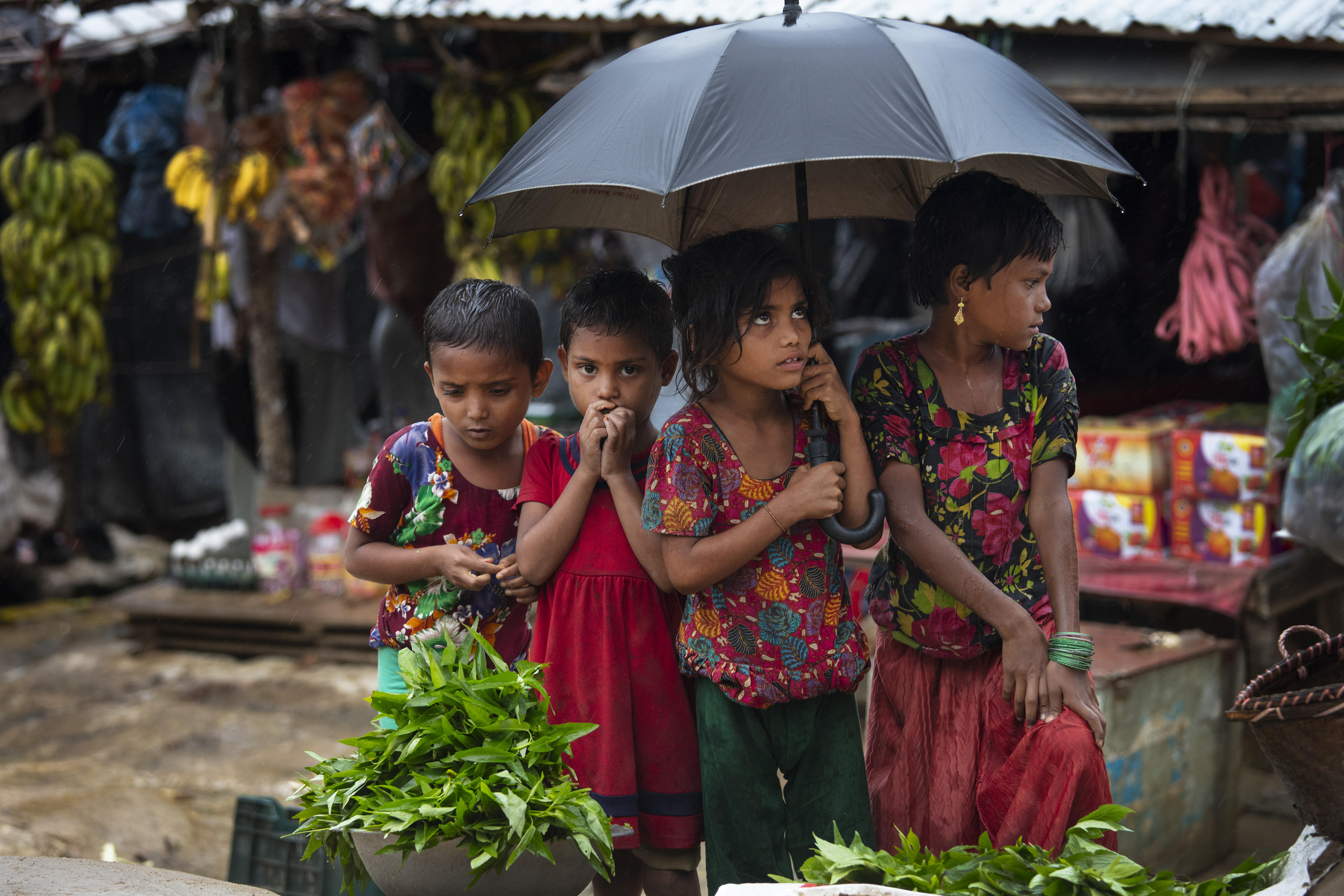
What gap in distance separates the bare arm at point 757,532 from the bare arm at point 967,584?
0.14m

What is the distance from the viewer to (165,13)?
771 centimetres

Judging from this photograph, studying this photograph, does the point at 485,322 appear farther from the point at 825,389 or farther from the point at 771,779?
the point at 771,779

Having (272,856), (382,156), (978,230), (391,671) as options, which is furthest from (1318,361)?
(382,156)

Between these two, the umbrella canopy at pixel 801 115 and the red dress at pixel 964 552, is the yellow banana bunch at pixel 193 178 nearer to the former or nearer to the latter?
the umbrella canopy at pixel 801 115

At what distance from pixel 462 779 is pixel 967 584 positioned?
96cm

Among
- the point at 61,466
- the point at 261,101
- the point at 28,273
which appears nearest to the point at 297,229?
the point at 261,101

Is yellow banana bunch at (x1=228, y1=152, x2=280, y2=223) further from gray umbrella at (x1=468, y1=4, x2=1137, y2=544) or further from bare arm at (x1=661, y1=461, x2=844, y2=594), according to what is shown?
bare arm at (x1=661, y1=461, x2=844, y2=594)

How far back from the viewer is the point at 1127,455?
15.2 feet

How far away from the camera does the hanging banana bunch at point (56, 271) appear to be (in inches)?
295

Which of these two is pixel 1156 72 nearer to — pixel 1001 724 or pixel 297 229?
pixel 1001 724

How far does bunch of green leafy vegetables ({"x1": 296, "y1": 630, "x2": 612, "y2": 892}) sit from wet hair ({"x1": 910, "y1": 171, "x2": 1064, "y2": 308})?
1.08 meters

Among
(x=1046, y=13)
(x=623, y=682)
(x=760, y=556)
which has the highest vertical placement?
(x=1046, y=13)

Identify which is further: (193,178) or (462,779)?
(193,178)

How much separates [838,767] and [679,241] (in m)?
1.25
